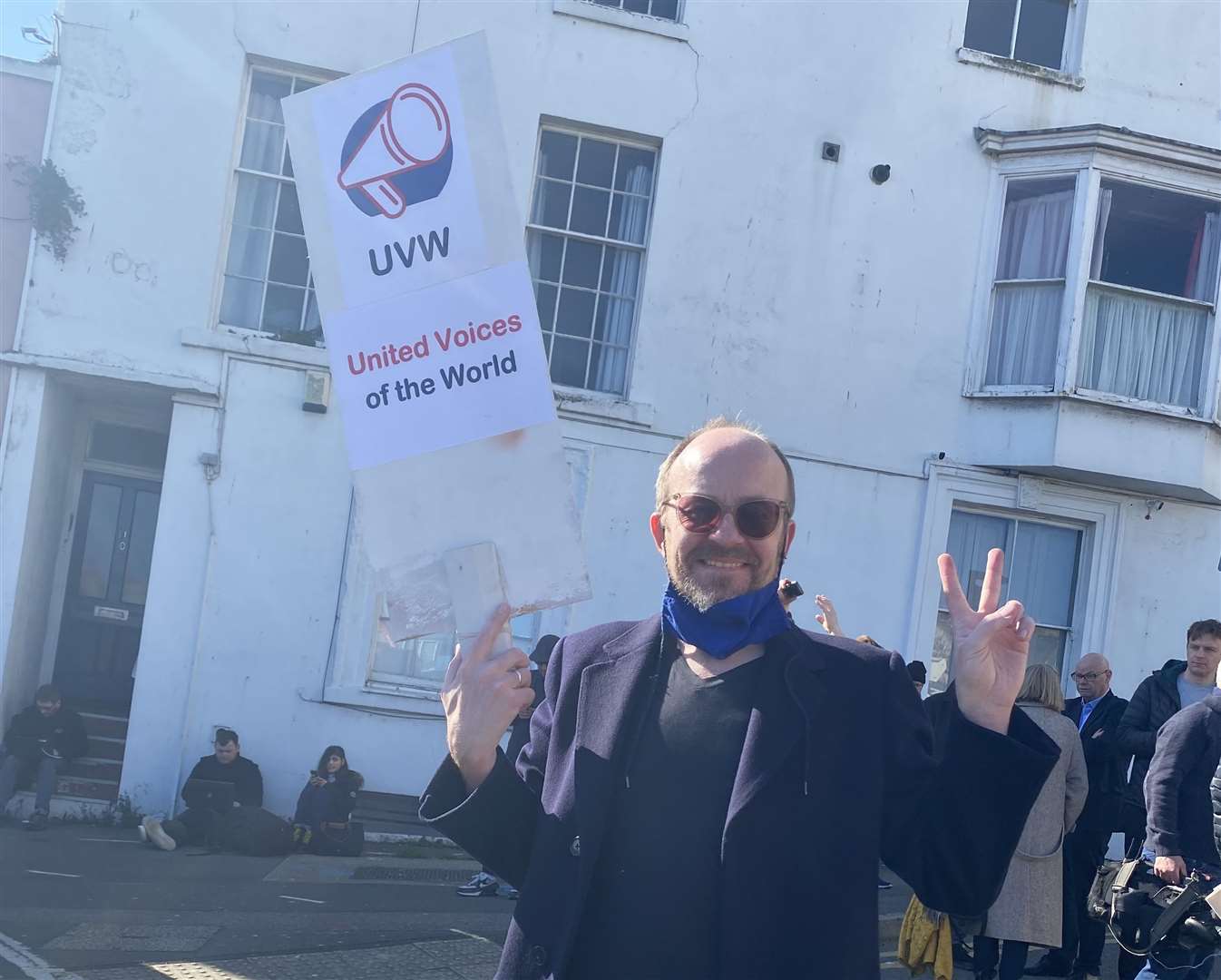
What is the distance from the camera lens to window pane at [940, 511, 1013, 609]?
40.6 feet

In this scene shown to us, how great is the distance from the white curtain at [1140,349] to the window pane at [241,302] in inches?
285

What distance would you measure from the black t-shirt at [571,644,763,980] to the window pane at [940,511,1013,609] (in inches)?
400

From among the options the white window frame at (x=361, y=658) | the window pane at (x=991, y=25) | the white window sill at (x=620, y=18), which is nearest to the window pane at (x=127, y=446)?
the white window frame at (x=361, y=658)

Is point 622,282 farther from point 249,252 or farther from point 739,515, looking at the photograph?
point 739,515

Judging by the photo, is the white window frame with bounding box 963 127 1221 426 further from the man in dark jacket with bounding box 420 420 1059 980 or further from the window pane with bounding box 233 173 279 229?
the man in dark jacket with bounding box 420 420 1059 980

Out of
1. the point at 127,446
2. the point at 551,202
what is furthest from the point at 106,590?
the point at 551,202

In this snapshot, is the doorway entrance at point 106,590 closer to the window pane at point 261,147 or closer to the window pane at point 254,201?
the window pane at point 254,201

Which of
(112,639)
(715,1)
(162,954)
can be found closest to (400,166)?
(162,954)

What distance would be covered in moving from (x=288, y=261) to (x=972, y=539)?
657 centimetres

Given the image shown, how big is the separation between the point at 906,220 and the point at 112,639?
26.9 feet

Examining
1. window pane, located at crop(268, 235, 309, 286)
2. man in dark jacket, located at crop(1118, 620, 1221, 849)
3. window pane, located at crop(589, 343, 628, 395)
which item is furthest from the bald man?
window pane, located at crop(268, 235, 309, 286)

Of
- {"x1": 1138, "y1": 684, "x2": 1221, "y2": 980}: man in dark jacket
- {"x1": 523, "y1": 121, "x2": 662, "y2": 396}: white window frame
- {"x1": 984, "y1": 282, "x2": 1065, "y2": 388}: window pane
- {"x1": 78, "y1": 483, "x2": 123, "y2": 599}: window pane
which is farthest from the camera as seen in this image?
{"x1": 78, "y1": 483, "x2": 123, "y2": 599}: window pane

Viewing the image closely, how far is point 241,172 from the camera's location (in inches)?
458

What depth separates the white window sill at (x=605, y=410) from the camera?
460 inches
